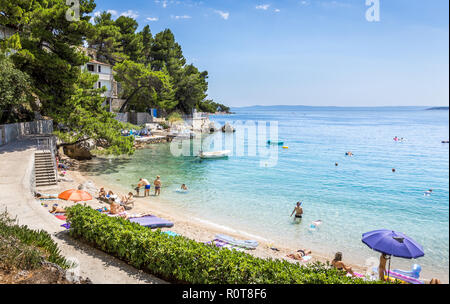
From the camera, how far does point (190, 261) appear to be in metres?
8.20

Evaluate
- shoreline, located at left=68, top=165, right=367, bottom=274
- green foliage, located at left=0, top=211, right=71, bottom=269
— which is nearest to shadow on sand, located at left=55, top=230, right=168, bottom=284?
green foliage, located at left=0, top=211, right=71, bottom=269

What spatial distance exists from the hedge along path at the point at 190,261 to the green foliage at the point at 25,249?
1425mm

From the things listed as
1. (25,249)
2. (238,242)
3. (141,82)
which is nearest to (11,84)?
(25,249)

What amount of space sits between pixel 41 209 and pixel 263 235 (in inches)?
440

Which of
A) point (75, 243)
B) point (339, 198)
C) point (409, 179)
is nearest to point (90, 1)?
point (75, 243)

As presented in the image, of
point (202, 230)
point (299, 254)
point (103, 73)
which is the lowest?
point (299, 254)

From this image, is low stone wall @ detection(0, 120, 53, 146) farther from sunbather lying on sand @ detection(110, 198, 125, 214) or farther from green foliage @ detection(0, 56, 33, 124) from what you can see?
sunbather lying on sand @ detection(110, 198, 125, 214)

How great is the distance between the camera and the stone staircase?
69.0 ft

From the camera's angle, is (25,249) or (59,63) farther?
(59,63)

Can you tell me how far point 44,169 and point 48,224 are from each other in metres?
11.3

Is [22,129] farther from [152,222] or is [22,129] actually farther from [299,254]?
[299,254]

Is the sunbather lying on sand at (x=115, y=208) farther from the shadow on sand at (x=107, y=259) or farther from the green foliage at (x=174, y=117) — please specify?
the green foliage at (x=174, y=117)
